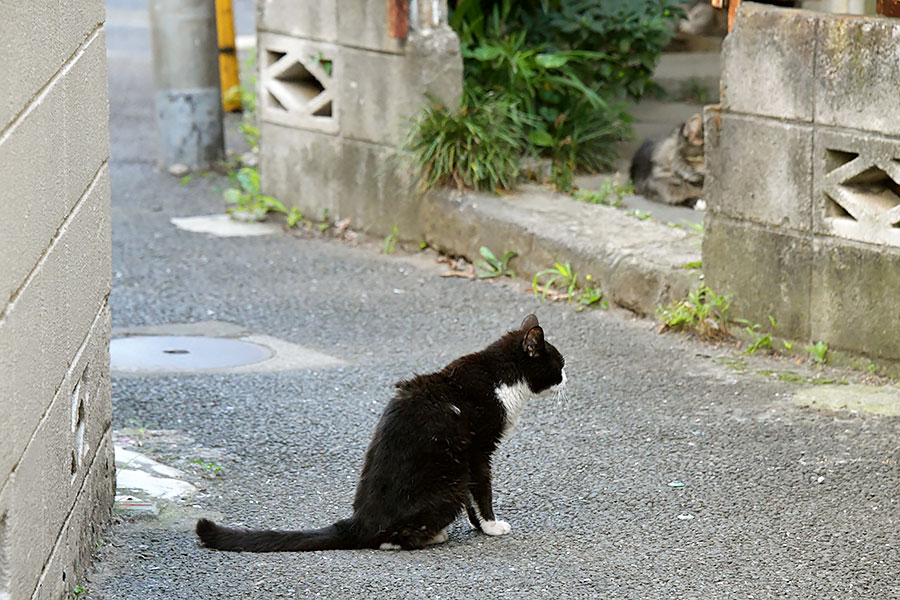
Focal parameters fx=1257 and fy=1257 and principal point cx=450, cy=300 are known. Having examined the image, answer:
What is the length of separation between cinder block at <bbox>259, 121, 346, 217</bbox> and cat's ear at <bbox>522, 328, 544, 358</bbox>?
476 centimetres

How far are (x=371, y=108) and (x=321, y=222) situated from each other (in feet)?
3.63

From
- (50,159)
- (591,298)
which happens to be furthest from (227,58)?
(50,159)

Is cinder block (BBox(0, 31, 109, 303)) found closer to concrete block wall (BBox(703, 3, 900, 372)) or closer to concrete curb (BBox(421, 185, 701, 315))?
concrete block wall (BBox(703, 3, 900, 372))

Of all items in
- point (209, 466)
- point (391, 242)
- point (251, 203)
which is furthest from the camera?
point (251, 203)

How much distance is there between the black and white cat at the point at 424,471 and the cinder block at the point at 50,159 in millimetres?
1217

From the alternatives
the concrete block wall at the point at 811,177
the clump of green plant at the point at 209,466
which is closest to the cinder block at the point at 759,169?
the concrete block wall at the point at 811,177

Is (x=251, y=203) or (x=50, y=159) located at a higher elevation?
(x=50, y=159)

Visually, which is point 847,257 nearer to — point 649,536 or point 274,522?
point 649,536

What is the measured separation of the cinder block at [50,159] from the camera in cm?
289

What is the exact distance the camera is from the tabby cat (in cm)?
859

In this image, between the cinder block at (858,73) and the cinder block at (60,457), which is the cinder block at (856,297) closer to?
the cinder block at (858,73)

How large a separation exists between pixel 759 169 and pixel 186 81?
6074 millimetres

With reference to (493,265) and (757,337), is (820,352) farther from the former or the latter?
(493,265)

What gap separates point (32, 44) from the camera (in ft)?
10.2
